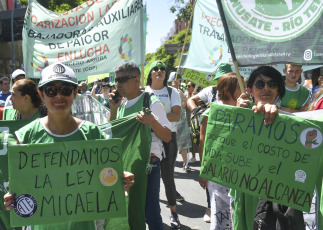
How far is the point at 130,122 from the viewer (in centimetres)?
340

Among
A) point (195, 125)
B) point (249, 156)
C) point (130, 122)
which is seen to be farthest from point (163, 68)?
point (249, 156)

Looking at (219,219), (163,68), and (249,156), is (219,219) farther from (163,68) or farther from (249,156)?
(163,68)

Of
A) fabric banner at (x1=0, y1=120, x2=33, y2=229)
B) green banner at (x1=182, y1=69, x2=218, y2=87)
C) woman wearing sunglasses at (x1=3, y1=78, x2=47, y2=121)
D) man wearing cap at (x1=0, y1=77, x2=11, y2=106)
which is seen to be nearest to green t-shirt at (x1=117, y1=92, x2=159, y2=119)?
woman wearing sunglasses at (x1=3, y1=78, x2=47, y2=121)

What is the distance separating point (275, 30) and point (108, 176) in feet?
4.92

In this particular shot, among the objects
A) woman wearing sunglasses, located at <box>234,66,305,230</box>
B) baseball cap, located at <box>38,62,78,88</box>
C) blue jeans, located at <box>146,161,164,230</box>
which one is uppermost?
baseball cap, located at <box>38,62,78,88</box>

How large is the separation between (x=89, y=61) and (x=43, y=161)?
3.01 meters

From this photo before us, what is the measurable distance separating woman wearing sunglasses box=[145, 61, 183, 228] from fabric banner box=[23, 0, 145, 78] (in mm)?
284

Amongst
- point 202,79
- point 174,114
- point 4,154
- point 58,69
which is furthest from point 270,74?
point 202,79

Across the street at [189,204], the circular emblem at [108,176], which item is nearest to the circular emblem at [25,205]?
the circular emblem at [108,176]

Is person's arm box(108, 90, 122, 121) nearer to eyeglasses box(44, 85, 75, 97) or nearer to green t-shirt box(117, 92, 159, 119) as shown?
green t-shirt box(117, 92, 159, 119)

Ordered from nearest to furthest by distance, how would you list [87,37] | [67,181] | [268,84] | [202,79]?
[67,181], [268,84], [87,37], [202,79]

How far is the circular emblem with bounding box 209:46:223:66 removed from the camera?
21.7ft

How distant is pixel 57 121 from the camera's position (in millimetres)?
2459

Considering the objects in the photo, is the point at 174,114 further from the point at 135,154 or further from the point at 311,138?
the point at 311,138
